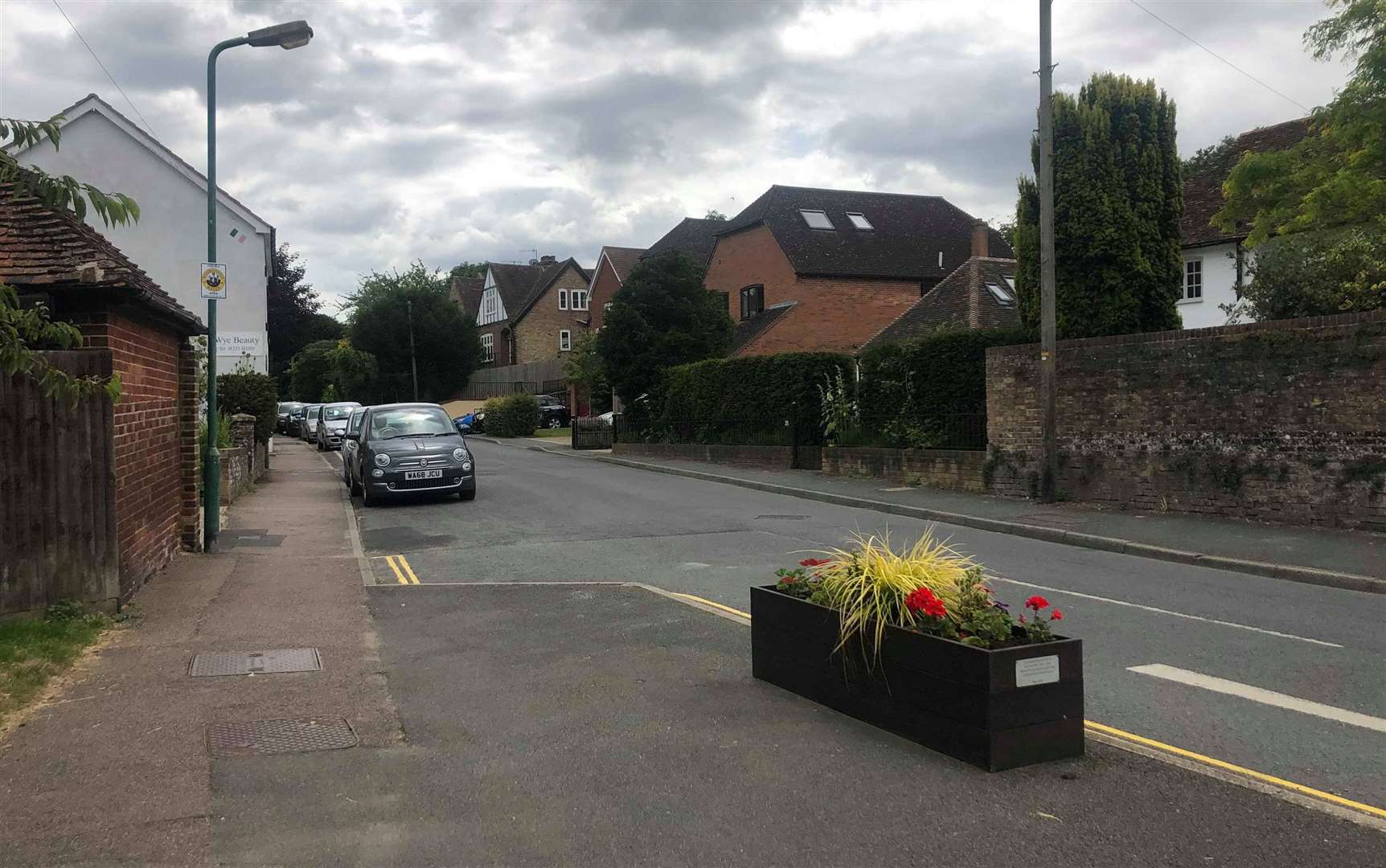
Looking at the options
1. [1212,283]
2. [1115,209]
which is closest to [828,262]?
[1212,283]

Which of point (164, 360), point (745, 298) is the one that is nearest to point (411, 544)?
point (164, 360)

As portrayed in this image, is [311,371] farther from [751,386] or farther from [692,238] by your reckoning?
[751,386]

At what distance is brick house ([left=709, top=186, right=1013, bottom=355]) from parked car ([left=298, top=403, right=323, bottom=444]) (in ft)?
53.4

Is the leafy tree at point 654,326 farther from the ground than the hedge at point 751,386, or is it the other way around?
the leafy tree at point 654,326

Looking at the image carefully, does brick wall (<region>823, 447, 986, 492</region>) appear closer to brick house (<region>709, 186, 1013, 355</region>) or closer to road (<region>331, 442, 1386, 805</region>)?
road (<region>331, 442, 1386, 805</region>)

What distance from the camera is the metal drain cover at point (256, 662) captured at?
678 cm

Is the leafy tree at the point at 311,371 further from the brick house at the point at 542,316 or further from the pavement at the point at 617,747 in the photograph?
the pavement at the point at 617,747

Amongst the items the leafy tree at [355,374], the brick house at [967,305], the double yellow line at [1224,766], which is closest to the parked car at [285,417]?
the leafy tree at [355,374]

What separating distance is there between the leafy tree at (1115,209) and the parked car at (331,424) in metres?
25.4

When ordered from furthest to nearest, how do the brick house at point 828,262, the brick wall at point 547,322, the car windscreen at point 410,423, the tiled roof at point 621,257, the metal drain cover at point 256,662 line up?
1. the brick wall at point 547,322
2. the tiled roof at point 621,257
3. the brick house at point 828,262
4. the car windscreen at point 410,423
5. the metal drain cover at point 256,662

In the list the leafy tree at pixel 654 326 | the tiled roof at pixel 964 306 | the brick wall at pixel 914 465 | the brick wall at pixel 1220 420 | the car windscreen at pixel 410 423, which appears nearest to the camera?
the brick wall at pixel 1220 420

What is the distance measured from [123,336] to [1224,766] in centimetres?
849

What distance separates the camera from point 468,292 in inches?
3455

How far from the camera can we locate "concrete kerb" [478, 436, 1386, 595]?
10555mm
